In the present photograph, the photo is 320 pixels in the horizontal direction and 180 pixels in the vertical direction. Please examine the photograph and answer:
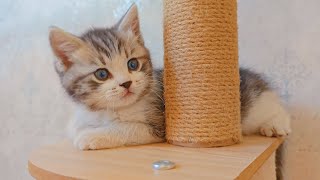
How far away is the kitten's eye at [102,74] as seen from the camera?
80 cm

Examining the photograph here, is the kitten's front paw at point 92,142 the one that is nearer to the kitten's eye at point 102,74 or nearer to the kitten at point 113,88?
the kitten at point 113,88

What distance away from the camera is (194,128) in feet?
2.56

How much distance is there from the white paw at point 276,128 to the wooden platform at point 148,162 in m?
0.07

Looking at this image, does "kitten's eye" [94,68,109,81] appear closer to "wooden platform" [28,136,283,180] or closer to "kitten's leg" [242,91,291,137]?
"wooden platform" [28,136,283,180]

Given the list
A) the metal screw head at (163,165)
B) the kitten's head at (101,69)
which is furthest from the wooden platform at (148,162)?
the kitten's head at (101,69)

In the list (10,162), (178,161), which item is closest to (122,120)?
(178,161)

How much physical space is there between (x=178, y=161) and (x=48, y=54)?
2.87ft

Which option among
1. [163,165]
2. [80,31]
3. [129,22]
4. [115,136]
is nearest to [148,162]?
[163,165]

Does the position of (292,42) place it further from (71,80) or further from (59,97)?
(59,97)

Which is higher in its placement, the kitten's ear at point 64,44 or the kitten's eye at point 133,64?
the kitten's ear at point 64,44

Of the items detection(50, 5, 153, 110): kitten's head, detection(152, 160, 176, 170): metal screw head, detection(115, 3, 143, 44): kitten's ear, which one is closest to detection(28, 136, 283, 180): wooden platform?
detection(152, 160, 176, 170): metal screw head

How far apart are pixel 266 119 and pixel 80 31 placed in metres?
0.75

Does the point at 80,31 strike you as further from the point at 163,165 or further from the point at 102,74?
the point at 163,165

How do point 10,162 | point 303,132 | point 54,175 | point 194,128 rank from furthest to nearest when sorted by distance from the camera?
1. point 10,162
2. point 303,132
3. point 194,128
4. point 54,175
